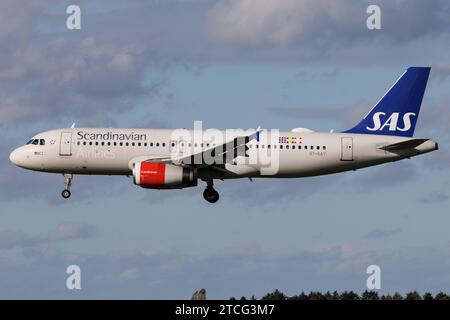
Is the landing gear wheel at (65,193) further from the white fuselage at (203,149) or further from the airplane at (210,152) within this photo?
the white fuselage at (203,149)

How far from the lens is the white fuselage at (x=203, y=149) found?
6788 cm

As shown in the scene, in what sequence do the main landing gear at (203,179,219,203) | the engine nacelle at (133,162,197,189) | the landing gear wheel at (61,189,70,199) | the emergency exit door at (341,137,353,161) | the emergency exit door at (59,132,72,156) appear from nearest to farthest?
the engine nacelle at (133,162,197,189) < the emergency exit door at (59,132,72,156) < the landing gear wheel at (61,189,70,199) < the emergency exit door at (341,137,353,161) < the main landing gear at (203,179,219,203)

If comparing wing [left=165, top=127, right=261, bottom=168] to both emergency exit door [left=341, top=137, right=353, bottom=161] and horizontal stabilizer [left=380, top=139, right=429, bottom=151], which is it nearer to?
emergency exit door [left=341, top=137, right=353, bottom=161]

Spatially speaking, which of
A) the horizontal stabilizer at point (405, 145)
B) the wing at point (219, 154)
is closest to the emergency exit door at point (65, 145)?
the wing at point (219, 154)

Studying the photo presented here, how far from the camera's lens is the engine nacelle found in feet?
217

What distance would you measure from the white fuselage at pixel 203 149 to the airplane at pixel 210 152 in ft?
0.23

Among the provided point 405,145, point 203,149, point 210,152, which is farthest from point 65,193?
point 405,145

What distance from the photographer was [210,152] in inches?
2670

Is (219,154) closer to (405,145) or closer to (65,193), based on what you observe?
(65,193)

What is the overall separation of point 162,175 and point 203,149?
161 inches

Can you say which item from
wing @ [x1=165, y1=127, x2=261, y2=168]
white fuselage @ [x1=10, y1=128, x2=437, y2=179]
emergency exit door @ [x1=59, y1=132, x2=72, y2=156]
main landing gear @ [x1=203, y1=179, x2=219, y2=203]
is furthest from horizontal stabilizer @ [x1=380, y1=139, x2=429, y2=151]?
emergency exit door @ [x1=59, y1=132, x2=72, y2=156]

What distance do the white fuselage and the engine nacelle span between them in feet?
5.39

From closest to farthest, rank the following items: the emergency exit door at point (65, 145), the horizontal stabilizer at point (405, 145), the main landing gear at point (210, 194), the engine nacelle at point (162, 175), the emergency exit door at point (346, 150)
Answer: the engine nacelle at point (162, 175) → the emergency exit door at point (65, 145) → the horizontal stabilizer at point (405, 145) → the emergency exit door at point (346, 150) → the main landing gear at point (210, 194)
